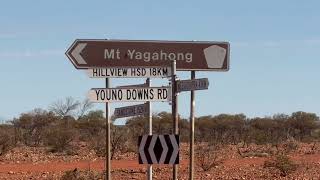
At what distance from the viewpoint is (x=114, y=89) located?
10586mm

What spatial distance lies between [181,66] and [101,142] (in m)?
28.0

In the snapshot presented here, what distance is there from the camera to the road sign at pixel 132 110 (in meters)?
11.0

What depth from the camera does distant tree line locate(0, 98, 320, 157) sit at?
1607 inches

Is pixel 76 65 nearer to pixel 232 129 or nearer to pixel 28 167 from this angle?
pixel 28 167

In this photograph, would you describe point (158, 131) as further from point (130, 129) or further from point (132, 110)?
point (132, 110)

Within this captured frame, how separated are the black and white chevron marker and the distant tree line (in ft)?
82.5

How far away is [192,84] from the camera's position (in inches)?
418

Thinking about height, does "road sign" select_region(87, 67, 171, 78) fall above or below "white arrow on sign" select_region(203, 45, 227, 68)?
below

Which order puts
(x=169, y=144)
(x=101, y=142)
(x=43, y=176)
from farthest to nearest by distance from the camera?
(x=101, y=142) → (x=43, y=176) → (x=169, y=144)

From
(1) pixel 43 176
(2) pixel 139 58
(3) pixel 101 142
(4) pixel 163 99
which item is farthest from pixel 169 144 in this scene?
(3) pixel 101 142

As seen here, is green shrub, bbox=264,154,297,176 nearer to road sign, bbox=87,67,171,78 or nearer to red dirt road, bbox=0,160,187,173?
red dirt road, bbox=0,160,187,173

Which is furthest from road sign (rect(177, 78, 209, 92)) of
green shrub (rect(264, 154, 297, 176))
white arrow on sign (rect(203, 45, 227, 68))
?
green shrub (rect(264, 154, 297, 176))

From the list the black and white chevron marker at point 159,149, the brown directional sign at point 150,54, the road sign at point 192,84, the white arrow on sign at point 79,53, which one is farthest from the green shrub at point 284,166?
the white arrow on sign at point 79,53

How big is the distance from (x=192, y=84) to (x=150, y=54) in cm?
85
